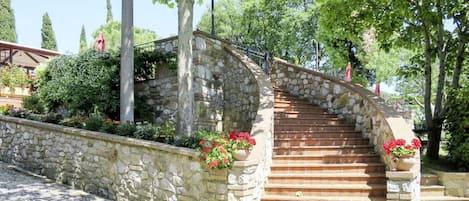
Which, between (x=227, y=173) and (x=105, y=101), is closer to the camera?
(x=227, y=173)

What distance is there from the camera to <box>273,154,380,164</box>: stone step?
6.15 metres

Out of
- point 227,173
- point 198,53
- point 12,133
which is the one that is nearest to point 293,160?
point 227,173

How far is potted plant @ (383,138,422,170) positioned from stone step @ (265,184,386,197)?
1.90ft

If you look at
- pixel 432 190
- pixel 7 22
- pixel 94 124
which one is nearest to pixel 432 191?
pixel 432 190

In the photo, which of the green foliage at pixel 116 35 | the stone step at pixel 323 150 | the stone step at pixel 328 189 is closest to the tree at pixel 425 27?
the stone step at pixel 323 150

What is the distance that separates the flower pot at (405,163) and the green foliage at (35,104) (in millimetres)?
8181

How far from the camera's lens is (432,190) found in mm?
5941

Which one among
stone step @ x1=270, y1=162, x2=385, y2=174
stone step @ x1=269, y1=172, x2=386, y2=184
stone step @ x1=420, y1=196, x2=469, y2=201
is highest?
stone step @ x1=270, y1=162, x2=385, y2=174

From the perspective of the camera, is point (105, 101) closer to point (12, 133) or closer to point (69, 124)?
point (69, 124)

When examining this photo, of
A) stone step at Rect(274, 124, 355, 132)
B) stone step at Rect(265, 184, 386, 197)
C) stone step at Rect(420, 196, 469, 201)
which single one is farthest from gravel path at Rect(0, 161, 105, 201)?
stone step at Rect(420, 196, 469, 201)

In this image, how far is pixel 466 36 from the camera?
7207 millimetres

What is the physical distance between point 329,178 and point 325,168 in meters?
0.31

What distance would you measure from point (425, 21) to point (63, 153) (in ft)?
25.2

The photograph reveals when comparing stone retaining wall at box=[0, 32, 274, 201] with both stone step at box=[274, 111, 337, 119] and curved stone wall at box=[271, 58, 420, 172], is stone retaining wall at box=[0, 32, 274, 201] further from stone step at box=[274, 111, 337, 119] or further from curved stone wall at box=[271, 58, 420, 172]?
curved stone wall at box=[271, 58, 420, 172]
